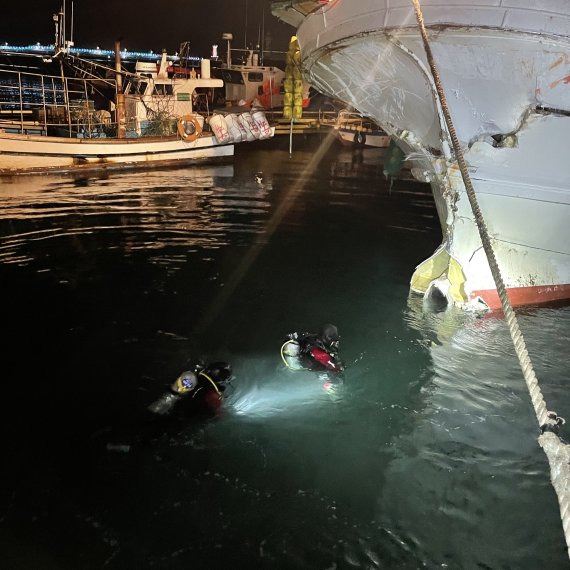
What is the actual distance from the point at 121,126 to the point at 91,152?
2.29 metres

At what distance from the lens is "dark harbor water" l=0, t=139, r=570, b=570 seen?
3391mm

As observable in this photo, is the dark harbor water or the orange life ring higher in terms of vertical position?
the orange life ring

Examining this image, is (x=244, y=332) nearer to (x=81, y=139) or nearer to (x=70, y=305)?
(x=70, y=305)

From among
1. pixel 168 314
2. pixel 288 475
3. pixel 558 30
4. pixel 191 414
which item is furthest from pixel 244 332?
pixel 558 30

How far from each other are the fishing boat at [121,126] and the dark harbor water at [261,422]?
8896mm

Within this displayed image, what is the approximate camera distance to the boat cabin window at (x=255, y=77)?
1265 inches

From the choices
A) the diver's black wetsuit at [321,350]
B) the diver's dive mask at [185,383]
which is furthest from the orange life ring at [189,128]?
the diver's dive mask at [185,383]

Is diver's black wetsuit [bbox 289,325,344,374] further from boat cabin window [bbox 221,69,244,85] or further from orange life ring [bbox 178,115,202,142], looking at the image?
boat cabin window [bbox 221,69,244,85]

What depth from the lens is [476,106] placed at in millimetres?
5734

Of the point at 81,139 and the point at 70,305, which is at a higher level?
the point at 81,139

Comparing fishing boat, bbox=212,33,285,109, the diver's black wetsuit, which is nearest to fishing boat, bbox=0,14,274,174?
fishing boat, bbox=212,33,285,109

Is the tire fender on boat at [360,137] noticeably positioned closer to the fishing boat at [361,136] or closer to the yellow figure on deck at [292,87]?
the fishing boat at [361,136]

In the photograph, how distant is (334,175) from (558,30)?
15604 millimetres

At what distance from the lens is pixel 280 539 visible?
340 centimetres
